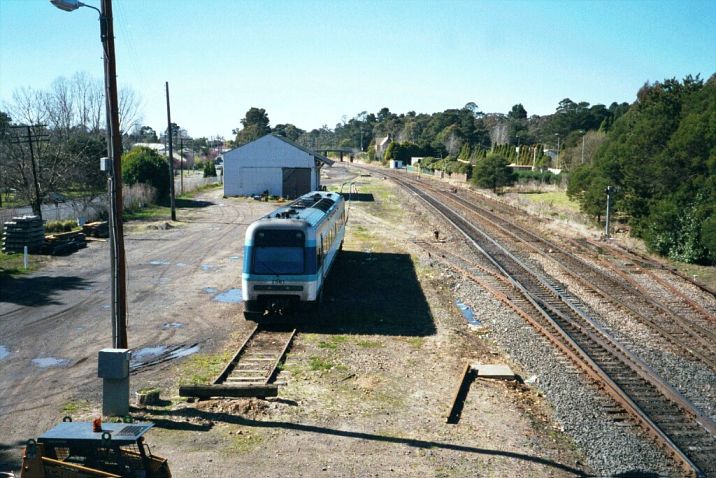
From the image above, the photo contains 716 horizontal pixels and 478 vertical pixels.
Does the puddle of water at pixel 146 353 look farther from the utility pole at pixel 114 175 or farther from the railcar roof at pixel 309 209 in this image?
the railcar roof at pixel 309 209

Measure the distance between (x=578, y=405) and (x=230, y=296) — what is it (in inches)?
483

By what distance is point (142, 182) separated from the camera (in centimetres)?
4875

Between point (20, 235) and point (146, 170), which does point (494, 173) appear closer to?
point (146, 170)

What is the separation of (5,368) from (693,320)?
706 inches

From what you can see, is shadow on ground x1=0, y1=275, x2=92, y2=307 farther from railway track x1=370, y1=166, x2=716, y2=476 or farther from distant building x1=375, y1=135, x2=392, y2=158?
distant building x1=375, y1=135, x2=392, y2=158

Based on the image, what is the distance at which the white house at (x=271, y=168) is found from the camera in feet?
181

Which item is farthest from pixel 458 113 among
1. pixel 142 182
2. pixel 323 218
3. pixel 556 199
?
pixel 323 218

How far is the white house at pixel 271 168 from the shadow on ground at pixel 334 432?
145ft

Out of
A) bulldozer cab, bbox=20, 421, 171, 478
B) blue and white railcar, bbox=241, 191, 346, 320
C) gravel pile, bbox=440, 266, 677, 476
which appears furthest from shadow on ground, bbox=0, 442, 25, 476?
gravel pile, bbox=440, 266, 677, 476

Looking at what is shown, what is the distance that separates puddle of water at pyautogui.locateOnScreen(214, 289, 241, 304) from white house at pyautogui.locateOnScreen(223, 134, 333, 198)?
110ft

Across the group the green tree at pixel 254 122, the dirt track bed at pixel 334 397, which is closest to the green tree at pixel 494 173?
the dirt track bed at pixel 334 397

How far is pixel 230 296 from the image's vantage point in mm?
21188

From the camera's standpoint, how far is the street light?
11141mm

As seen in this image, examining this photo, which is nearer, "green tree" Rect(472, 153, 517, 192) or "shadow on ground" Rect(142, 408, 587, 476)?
"shadow on ground" Rect(142, 408, 587, 476)
